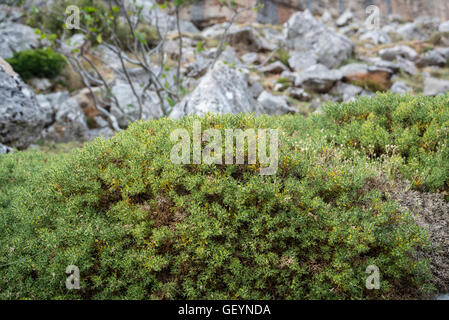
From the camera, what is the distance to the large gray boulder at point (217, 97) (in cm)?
727

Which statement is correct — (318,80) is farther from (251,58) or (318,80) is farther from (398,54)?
(398,54)

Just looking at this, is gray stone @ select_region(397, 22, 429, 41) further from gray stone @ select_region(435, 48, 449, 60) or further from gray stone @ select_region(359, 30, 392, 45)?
gray stone @ select_region(435, 48, 449, 60)

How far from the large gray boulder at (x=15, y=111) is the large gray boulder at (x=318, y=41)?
1601cm

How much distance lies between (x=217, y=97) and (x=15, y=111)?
5.33 m

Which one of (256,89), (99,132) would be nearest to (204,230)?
(99,132)

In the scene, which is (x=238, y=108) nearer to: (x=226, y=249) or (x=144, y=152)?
(x=144, y=152)

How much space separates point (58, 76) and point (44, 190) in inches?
499

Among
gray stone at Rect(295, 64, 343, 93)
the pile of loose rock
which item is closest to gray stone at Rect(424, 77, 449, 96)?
the pile of loose rock

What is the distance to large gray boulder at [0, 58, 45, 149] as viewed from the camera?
7.34 meters

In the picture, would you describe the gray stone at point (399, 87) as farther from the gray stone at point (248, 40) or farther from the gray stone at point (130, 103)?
the gray stone at point (130, 103)
